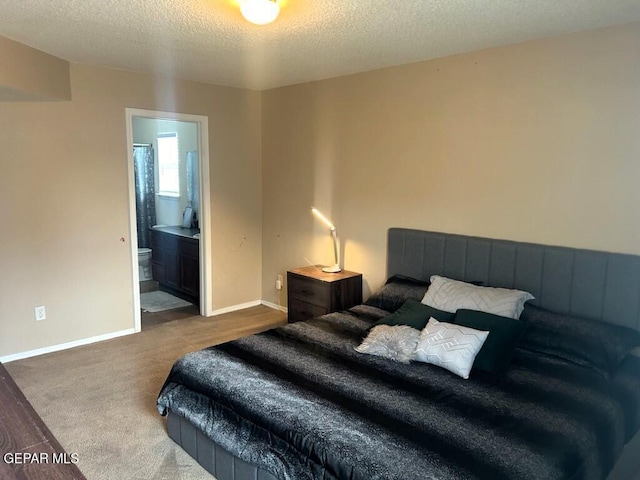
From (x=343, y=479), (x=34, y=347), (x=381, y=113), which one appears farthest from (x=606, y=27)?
(x=34, y=347)

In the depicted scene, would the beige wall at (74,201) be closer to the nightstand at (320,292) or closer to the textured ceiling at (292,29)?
the textured ceiling at (292,29)

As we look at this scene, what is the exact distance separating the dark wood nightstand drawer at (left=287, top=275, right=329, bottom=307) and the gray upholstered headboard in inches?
29.7

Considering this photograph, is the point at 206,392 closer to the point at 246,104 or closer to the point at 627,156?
the point at 627,156

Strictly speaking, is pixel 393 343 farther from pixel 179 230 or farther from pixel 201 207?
pixel 179 230

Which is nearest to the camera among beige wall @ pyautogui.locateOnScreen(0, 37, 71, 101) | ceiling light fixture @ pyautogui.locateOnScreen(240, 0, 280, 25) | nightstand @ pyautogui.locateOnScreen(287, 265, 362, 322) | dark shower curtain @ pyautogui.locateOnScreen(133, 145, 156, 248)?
ceiling light fixture @ pyautogui.locateOnScreen(240, 0, 280, 25)

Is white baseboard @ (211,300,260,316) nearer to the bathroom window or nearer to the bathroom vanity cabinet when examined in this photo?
the bathroom vanity cabinet

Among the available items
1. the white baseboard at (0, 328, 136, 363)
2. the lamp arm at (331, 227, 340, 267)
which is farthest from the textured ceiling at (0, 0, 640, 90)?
the white baseboard at (0, 328, 136, 363)

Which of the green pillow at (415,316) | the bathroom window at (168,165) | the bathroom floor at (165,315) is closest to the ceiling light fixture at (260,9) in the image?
the green pillow at (415,316)

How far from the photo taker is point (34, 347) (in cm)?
381

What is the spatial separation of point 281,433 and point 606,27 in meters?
2.88

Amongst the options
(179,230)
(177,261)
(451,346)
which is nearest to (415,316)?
(451,346)

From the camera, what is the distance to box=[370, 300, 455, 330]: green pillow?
2.84 meters

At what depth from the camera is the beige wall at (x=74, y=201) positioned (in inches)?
142

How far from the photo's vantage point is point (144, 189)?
6363mm
